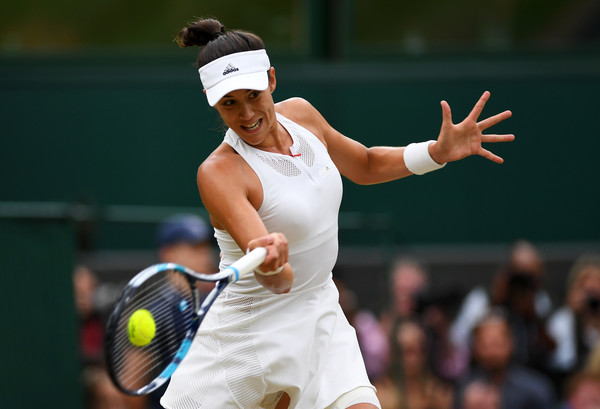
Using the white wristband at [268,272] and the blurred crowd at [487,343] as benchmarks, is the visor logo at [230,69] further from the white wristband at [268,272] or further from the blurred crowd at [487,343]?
the blurred crowd at [487,343]

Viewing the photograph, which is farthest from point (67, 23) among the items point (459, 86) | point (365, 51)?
point (459, 86)

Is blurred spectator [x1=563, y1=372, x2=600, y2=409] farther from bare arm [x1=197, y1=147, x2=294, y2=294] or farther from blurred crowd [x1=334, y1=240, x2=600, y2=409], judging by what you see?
bare arm [x1=197, y1=147, x2=294, y2=294]

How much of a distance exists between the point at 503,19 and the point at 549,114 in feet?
3.46

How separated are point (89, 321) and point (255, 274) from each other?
130 inches

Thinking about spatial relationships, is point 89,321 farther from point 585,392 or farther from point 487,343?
point 585,392

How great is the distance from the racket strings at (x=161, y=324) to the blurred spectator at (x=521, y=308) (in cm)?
400

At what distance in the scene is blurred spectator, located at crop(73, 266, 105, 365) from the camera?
6205 millimetres

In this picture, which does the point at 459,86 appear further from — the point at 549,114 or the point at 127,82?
the point at 127,82

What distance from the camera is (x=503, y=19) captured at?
398 inches

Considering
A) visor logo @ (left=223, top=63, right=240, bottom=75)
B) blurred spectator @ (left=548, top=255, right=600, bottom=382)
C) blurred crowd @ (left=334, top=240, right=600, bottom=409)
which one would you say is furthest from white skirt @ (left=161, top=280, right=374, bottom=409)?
blurred spectator @ (left=548, top=255, right=600, bottom=382)

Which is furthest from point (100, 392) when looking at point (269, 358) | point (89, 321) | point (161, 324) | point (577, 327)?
point (577, 327)

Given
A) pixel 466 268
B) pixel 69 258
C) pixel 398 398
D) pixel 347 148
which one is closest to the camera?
pixel 347 148

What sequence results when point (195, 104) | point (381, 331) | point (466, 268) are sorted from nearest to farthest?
point (381, 331)
point (466, 268)
point (195, 104)

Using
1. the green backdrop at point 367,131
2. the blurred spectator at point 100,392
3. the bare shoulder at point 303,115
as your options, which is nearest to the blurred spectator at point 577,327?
the green backdrop at point 367,131
